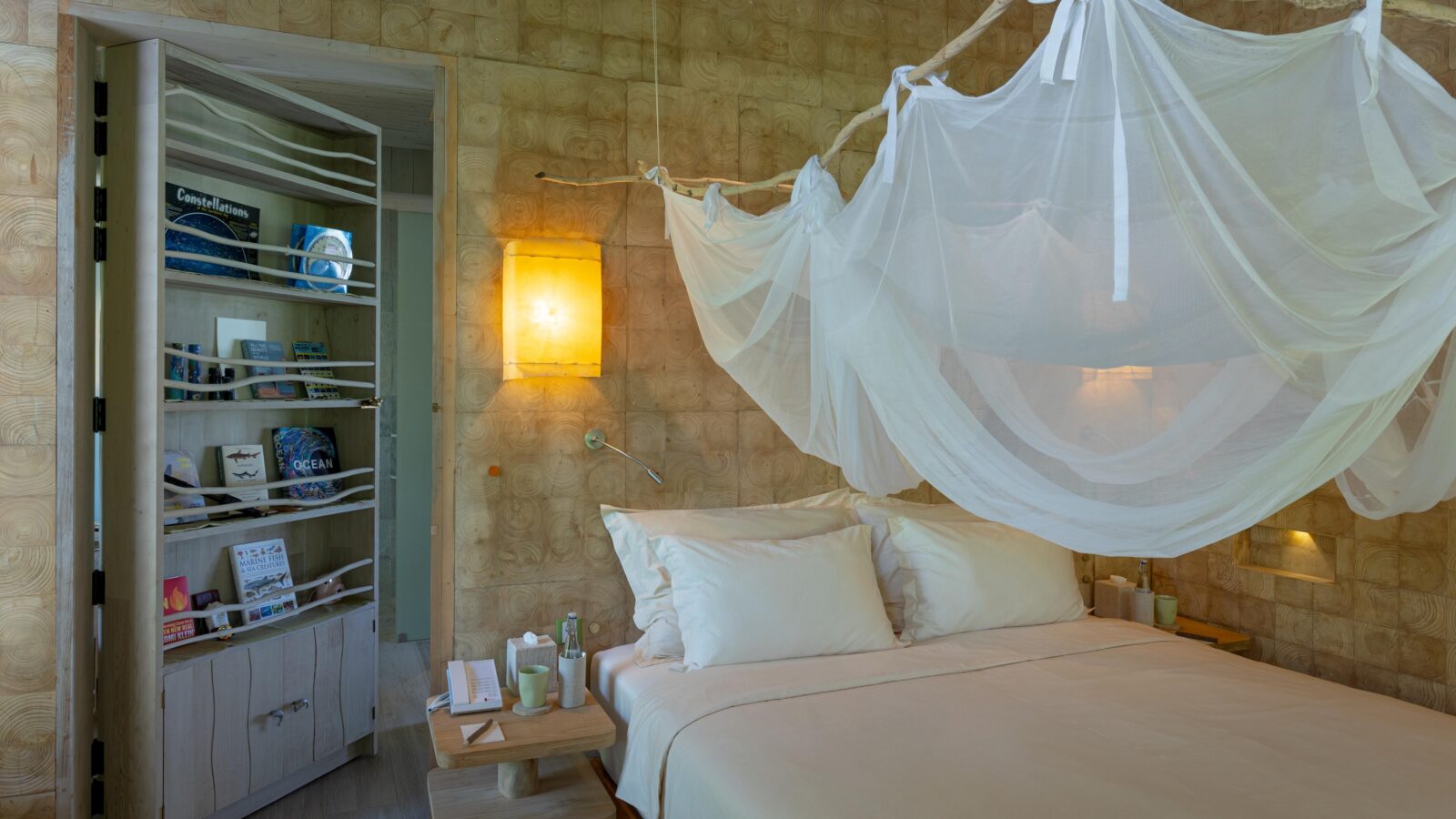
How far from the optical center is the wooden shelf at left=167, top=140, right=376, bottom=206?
2.88 m

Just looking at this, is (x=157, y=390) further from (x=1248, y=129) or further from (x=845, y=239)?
(x=1248, y=129)

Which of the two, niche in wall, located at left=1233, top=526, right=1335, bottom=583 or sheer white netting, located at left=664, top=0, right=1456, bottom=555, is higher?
sheer white netting, located at left=664, top=0, right=1456, bottom=555

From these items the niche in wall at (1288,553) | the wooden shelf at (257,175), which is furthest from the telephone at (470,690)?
the niche in wall at (1288,553)

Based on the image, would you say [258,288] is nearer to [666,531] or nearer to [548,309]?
[548,309]

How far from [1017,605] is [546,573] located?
161 cm

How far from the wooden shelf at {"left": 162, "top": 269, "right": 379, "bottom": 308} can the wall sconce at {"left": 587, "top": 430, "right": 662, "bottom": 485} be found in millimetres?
1148

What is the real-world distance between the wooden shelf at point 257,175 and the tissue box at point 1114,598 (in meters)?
3.42

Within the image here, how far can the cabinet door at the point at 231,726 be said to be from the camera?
289 centimetres

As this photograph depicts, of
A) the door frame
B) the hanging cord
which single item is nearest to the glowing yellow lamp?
the hanging cord

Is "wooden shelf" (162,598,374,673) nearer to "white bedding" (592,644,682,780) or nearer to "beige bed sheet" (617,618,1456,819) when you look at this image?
"white bedding" (592,644,682,780)

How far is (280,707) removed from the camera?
3.15 metres

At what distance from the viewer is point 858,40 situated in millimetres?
3547

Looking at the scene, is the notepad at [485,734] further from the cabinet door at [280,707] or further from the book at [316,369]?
the book at [316,369]

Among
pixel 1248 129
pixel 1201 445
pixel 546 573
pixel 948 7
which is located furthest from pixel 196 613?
pixel 948 7
